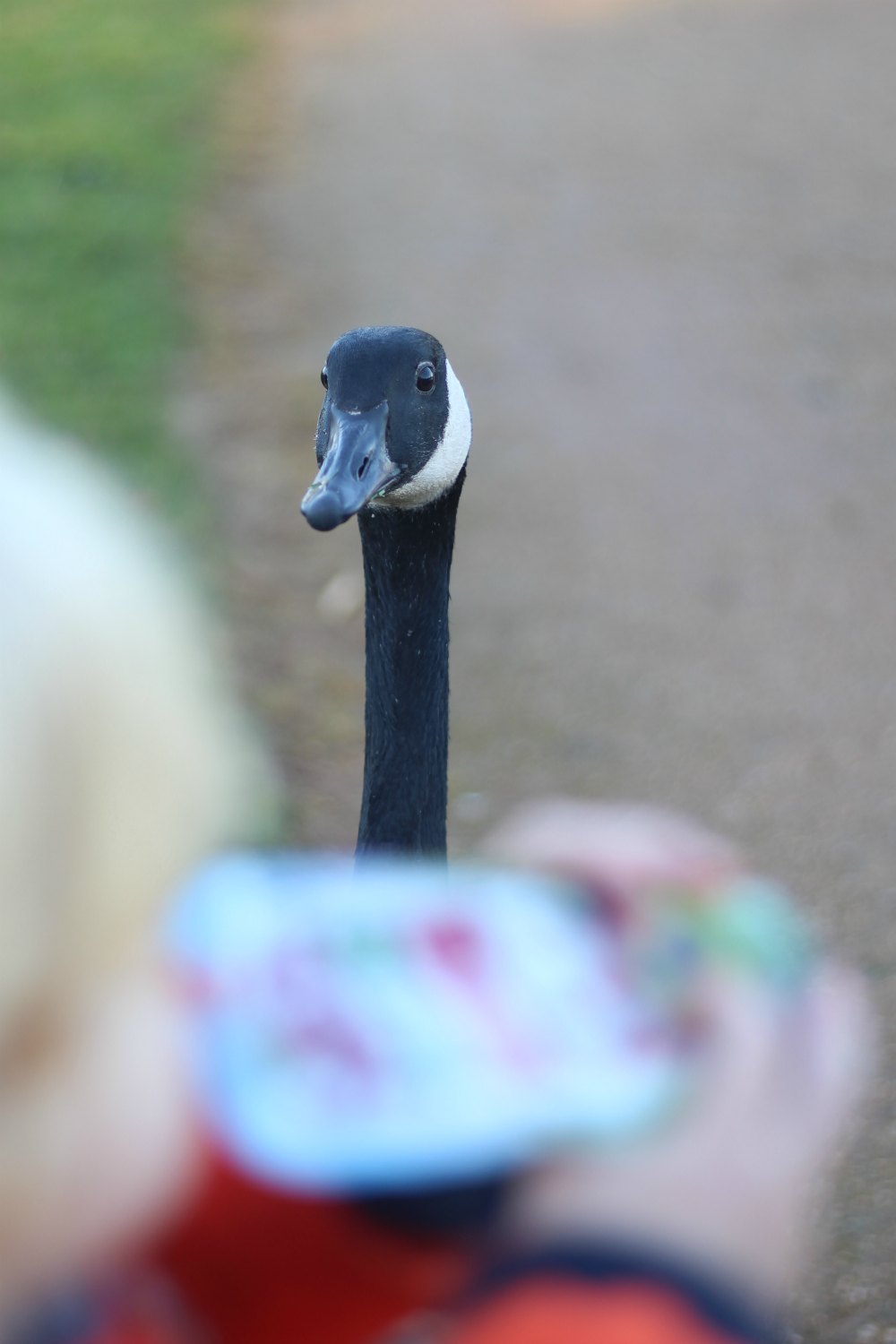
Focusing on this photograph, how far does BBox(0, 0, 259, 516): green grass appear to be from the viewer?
15.0 feet

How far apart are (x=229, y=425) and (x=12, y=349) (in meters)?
0.71

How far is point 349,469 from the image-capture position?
1952 mm

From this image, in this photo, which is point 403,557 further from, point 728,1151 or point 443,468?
point 728,1151

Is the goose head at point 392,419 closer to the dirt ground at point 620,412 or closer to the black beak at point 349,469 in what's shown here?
the black beak at point 349,469

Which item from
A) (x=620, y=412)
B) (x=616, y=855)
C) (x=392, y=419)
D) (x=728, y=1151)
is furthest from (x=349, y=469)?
(x=620, y=412)

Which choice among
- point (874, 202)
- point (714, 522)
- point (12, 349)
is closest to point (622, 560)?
point (714, 522)

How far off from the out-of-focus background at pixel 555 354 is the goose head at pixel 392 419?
46.4 inches

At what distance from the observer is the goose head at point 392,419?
2.01 meters

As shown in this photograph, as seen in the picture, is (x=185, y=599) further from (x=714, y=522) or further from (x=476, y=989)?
(x=714, y=522)

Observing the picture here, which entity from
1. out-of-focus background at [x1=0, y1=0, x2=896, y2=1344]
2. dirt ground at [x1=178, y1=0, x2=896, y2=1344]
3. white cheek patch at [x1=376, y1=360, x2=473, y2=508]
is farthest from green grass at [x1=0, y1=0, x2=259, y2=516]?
white cheek patch at [x1=376, y1=360, x2=473, y2=508]

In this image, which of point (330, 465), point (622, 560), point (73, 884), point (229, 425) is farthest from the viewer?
point (229, 425)

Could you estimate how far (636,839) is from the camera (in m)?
0.84

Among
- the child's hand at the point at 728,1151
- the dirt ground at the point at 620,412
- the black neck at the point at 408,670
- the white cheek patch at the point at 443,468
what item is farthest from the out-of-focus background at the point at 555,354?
the child's hand at the point at 728,1151

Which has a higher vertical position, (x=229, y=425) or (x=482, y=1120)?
(x=229, y=425)
